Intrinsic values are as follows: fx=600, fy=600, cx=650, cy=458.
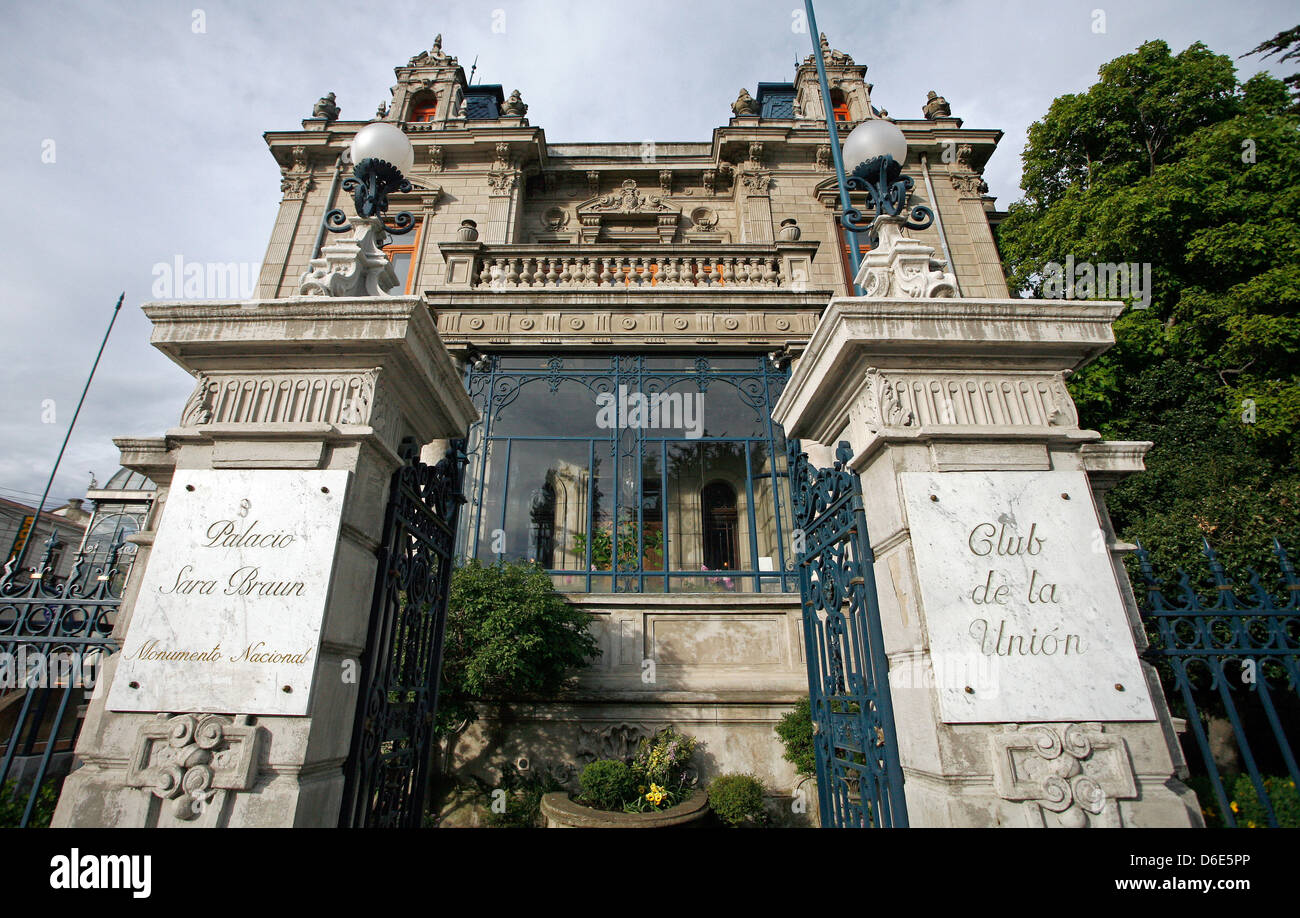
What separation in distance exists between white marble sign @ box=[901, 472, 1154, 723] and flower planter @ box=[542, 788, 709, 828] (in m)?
3.50

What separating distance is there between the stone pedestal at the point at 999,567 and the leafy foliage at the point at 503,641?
13.3 feet

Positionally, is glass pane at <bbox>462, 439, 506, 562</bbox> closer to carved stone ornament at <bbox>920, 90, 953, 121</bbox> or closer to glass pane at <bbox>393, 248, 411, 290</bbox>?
glass pane at <bbox>393, 248, 411, 290</bbox>

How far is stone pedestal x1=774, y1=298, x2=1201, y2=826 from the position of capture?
7.64 feet

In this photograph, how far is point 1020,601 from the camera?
8.26 feet

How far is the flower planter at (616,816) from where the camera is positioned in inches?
195

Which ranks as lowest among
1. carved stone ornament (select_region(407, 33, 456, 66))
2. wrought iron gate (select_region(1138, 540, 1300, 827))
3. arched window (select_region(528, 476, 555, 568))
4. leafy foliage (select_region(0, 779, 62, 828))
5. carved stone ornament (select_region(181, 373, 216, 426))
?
leafy foliage (select_region(0, 779, 62, 828))

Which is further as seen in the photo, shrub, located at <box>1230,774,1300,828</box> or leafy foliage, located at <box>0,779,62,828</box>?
shrub, located at <box>1230,774,1300,828</box>

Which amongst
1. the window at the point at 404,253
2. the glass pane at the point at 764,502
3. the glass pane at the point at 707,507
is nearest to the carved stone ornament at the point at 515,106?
the window at the point at 404,253

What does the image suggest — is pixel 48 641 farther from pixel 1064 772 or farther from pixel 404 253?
pixel 404 253

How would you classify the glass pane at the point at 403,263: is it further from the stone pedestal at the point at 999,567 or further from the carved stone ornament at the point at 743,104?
the stone pedestal at the point at 999,567

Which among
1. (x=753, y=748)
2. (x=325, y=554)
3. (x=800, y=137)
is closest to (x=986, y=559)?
(x=325, y=554)

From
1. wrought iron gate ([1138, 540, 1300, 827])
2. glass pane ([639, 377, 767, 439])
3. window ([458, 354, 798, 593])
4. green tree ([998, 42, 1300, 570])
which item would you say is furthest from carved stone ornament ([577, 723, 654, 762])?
green tree ([998, 42, 1300, 570])
